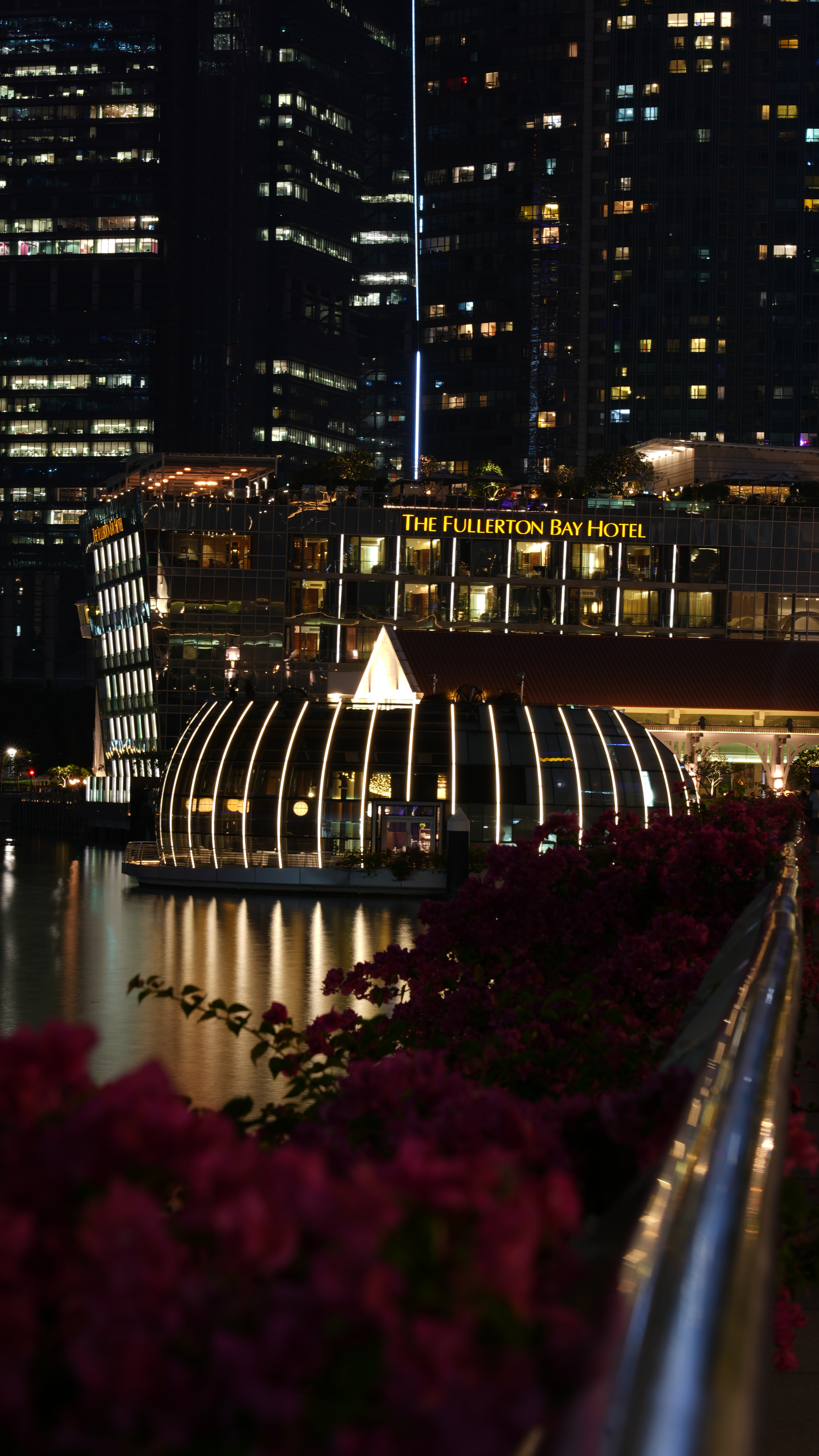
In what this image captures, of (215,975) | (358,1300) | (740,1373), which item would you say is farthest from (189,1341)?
(215,975)

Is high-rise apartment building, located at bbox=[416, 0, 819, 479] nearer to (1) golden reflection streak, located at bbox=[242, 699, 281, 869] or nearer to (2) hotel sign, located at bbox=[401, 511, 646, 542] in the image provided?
(2) hotel sign, located at bbox=[401, 511, 646, 542]

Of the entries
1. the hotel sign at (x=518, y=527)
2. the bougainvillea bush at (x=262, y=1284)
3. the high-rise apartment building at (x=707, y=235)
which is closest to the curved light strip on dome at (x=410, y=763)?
the hotel sign at (x=518, y=527)

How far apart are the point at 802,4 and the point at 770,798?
191736 mm

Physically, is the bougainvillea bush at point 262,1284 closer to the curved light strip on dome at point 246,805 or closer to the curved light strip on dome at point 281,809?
the curved light strip on dome at point 281,809

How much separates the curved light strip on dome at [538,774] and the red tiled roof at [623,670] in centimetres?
3737

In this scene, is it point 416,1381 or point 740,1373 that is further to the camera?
point 740,1373

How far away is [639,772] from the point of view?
6000cm

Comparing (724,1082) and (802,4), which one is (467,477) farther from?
(724,1082)

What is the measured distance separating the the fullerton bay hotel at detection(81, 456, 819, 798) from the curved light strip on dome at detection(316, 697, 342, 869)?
46.2m

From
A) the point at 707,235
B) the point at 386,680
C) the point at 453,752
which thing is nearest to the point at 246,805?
the point at 453,752

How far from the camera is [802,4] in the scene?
186 meters

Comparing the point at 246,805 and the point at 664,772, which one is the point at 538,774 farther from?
the point at 246,805

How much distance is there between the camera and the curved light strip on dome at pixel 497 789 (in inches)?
2261

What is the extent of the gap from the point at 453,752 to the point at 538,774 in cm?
312
